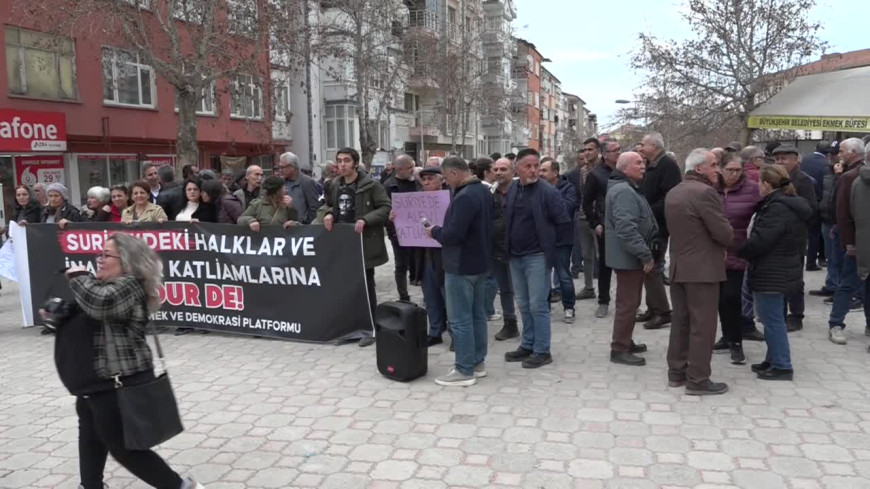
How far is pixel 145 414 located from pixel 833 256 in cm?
843

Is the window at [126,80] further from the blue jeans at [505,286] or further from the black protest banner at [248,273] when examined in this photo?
the blue jeans at [505,286]

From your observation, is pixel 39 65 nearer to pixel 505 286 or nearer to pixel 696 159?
pixel 505 286

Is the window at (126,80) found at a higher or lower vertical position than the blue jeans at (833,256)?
higher

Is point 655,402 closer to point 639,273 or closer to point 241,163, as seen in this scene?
point 639,273

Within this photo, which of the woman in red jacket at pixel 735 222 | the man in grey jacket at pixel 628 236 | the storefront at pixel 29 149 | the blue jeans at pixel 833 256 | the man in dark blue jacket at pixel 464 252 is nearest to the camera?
the man in dark blue jacket at pixel 464 252

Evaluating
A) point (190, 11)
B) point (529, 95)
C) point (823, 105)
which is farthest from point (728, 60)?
point (529, 95)

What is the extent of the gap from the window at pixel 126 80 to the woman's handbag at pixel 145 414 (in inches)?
801

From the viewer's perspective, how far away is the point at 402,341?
5.84m

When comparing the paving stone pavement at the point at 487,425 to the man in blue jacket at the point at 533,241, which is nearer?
the paving stone pavement at the point at 487,425

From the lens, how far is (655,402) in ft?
17.2

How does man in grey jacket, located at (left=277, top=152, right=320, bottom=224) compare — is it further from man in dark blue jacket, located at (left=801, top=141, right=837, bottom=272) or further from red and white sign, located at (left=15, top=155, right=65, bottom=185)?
red and white sign, located at (left=15, top=155, right=65, bottom=185)

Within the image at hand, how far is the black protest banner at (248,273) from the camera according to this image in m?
7.19

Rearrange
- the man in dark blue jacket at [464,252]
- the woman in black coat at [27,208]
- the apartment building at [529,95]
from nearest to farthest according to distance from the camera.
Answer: the man in dark blue jacket at [464,252], the woman in black coat at [27,208], the apartment building at [529,95]

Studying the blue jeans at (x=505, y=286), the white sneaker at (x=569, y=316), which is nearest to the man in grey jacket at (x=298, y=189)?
the blue jeans at (x=505, y=286)
